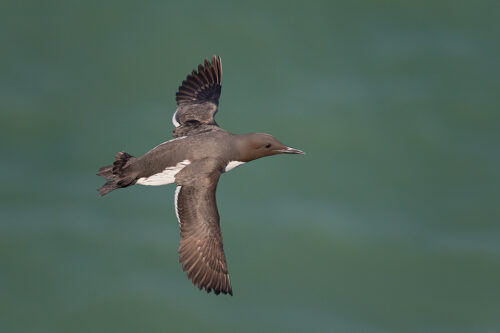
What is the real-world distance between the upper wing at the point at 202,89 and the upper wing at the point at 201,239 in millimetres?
1599

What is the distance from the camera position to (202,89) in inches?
378

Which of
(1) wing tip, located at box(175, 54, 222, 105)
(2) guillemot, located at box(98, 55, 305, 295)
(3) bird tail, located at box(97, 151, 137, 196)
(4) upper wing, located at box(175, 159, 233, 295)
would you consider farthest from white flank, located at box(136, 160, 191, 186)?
(1) wing tip, located at box(175, 54, 222, 105)

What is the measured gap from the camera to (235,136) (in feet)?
27.5

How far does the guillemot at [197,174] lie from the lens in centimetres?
779

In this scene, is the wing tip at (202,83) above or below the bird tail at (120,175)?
above

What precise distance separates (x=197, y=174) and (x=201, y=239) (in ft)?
2.04

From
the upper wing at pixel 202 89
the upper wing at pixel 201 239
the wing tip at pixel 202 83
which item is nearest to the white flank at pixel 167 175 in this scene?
the upper wing at pixel 201 239

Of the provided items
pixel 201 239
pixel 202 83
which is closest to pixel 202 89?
pixel 202 83

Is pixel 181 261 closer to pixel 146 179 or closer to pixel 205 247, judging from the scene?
pixel 205 247

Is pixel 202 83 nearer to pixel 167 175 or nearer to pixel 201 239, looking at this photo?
pixel 167 175

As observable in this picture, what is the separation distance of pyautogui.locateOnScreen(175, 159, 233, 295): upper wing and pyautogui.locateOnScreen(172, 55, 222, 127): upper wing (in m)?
1.60

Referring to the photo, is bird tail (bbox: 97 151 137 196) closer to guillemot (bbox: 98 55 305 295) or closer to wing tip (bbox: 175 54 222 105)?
guillemot (bbox: 98 55 305 295)

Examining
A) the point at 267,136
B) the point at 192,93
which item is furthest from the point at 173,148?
the point at 192,93

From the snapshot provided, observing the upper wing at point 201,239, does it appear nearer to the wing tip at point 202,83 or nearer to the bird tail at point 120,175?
the bird tail at point 120,175
